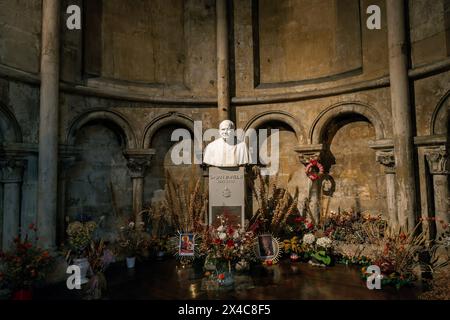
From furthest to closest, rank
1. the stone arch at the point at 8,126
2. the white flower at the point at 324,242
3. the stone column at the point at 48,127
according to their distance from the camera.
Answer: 1. the white flower at the point at 324,242
2. the stone column at the point at 48,127
3. the stone arch at the point at 8,126

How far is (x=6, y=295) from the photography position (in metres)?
4.66

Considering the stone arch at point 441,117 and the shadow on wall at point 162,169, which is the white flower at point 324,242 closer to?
the stone arch at point 441,117

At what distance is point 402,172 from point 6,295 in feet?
22.5

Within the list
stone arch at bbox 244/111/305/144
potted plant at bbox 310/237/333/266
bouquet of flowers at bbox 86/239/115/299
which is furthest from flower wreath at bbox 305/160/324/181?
bouquet of flowers at bbox 86/239/115/299

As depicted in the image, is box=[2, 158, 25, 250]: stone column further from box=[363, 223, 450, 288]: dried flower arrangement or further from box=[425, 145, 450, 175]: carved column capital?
box=[425, 145, 450, 175]: carved column capital

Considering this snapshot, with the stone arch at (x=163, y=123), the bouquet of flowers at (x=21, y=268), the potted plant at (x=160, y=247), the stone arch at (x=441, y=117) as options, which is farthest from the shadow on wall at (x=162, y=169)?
the stone arch at (x=441, y=117)

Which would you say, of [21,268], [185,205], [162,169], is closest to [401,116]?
[185,205]

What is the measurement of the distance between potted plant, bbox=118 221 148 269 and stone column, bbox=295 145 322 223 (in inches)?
150

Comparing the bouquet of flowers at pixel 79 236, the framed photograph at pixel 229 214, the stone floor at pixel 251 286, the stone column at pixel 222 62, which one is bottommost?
the stone floor at pixel 251 286

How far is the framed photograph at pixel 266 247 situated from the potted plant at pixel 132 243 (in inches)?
91.9

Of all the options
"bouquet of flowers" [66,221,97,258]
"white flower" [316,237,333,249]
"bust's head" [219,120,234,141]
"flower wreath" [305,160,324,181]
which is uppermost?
"bust's head" [219,120,234,141]

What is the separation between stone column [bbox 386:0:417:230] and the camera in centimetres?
579

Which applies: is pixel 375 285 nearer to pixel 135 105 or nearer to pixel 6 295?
pixel 6 295

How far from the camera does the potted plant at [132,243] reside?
20.1 ft
